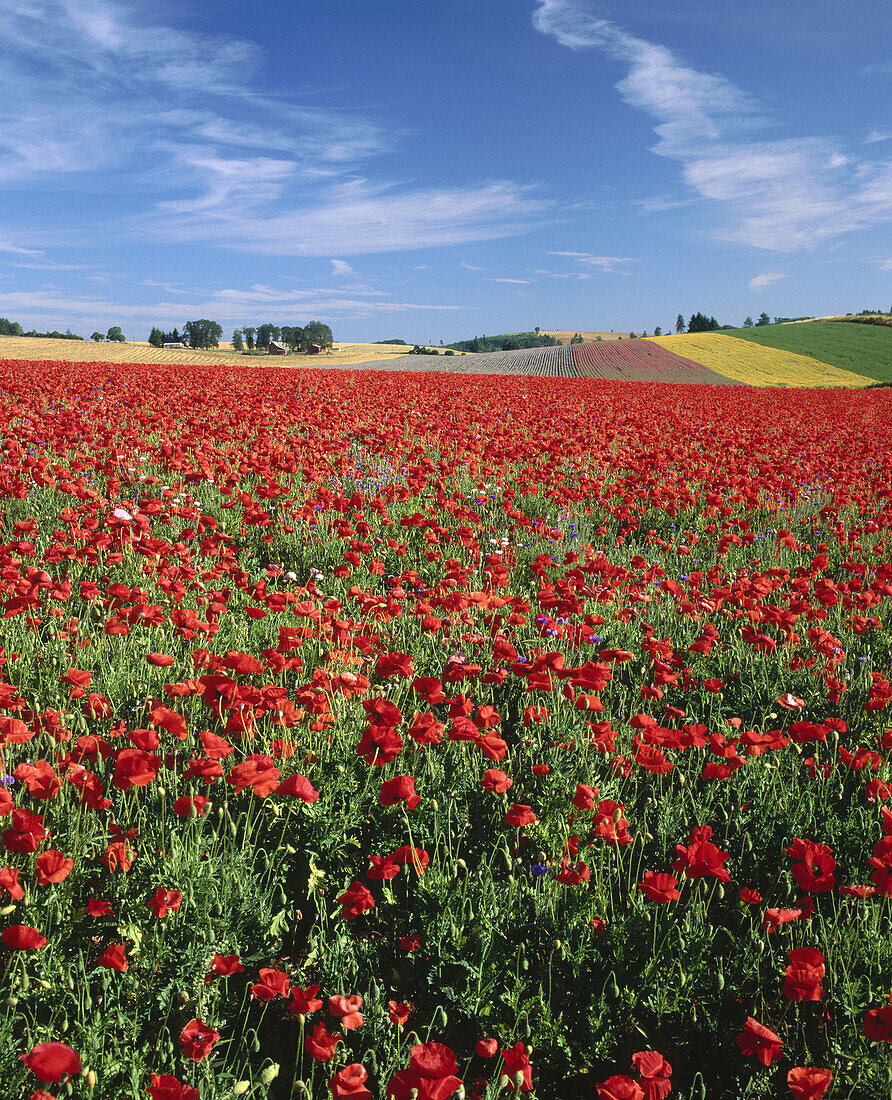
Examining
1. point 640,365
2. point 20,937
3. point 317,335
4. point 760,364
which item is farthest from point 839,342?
point 20,937

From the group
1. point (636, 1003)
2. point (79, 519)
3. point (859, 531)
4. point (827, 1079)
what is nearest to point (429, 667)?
point (636, 1003)

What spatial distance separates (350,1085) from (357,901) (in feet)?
1.99

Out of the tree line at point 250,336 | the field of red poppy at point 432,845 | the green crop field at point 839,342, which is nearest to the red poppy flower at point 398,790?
the field of red poppy at point 432,845

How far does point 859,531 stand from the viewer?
23.9 feet

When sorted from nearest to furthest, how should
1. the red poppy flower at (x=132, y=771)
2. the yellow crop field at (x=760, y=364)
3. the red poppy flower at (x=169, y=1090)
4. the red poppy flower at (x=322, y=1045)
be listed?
the red poppy flower at (x=169, y=1090), the red poppy flower at (x=322, y=1045), the red poppy flower at (x=132, y=771), the yellow crop field at (x=760, y=364)

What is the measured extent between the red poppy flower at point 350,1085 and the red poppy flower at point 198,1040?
338mm

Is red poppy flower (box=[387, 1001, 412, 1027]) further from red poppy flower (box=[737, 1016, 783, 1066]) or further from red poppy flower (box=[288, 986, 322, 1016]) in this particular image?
red poppy flower (box=[737, 1016, 783, 1066])

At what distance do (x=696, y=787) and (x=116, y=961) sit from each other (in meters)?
2.33

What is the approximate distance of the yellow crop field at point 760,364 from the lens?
153 feet

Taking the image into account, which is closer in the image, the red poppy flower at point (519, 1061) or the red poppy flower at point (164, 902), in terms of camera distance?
the red poppy flower at point (519, 1061)

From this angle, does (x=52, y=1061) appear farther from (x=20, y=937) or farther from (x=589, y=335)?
(x=589, y=335)

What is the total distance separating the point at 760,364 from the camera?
52031 millimetres

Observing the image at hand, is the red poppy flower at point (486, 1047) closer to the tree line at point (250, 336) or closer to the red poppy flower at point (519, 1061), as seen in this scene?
the red poppy flower at point (519, 1061)

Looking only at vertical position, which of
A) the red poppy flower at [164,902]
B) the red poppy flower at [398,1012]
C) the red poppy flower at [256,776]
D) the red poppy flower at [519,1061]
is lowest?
the red poppy flower at [398,1012]
